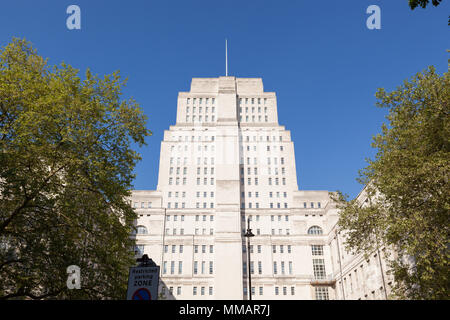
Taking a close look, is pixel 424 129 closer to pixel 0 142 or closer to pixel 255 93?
pixel 0 142

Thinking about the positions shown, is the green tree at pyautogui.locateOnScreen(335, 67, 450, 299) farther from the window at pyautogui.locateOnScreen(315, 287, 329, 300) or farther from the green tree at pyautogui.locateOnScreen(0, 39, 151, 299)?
the window at pyautogui.locateOnScreen(315, 287, 329, 300)

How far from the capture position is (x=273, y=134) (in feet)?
340

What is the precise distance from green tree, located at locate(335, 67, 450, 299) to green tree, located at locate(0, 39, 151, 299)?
1576 centimetres

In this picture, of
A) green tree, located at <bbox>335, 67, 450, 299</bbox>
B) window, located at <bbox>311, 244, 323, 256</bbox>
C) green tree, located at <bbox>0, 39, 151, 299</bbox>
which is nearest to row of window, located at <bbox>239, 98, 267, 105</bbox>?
window, located at <bbox>311, 244, 323, 256</bbox>

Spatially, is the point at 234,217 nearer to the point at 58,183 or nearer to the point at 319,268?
the point at 319,268

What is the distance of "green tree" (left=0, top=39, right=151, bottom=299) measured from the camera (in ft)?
56.5

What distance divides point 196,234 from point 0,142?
72.3 m

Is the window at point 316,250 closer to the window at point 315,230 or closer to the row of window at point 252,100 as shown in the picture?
the window at point 315,230

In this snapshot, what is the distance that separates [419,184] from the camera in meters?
21.3

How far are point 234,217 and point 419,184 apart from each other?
6744 cm

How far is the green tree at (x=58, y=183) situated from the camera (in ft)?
56.5

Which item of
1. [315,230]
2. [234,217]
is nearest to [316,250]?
[315,230]

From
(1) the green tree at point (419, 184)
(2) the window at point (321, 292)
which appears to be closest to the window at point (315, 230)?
(2) the window at point (321, 292)

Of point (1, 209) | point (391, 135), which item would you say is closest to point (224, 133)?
point (391, 135)
